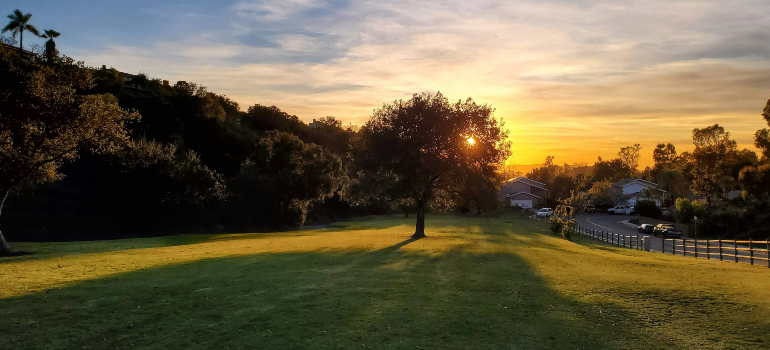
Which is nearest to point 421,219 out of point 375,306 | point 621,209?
point 375,306

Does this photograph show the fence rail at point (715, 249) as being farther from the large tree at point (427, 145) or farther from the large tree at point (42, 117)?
the large tree at point (42, 117)

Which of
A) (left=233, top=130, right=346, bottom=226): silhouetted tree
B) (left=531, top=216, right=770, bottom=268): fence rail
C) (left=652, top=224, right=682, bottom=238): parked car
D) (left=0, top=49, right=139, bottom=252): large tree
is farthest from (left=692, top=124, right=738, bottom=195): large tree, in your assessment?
(left=0, top=49, right=139, bottom=252): large tree

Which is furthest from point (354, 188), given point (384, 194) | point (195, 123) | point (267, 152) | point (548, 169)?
point (548, 169)

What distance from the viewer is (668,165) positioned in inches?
6629

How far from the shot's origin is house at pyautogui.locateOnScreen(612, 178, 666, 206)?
113375 mm

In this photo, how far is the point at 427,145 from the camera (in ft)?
131

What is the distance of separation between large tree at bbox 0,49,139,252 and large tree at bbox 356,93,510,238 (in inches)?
721

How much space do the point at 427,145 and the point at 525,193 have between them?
9439 cm

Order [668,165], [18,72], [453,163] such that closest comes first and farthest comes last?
[18,72] < [453,163] < [668,165]

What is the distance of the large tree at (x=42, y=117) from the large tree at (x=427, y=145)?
60.1 feet

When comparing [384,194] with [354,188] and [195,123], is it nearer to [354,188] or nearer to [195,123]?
[354,188]

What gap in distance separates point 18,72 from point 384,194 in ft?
79.8

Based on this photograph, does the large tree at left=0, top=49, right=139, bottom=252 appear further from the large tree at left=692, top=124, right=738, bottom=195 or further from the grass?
the large tree at left=692, top=124, right=738, bottom=195

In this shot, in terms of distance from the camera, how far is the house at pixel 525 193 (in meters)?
128
